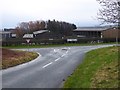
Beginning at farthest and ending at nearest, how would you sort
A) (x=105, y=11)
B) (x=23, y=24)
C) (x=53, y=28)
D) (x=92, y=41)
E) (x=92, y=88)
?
(x=23, y=24)
(x=53, y=28)
(x=92, y=41)
(x=105, y=11)
(x=92, y=88)

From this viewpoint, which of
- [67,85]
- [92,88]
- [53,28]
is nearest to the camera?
[92,88]

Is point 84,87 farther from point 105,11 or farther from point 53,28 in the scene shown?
point 53,28

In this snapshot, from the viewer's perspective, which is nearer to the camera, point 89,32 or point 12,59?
point 12,59

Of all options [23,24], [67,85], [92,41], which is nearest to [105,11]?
[67,85]

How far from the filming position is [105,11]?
1609 cm

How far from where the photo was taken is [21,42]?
74.2m

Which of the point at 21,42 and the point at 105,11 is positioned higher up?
the point at 105,11

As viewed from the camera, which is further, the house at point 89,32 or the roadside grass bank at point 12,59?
the house at point 89,32

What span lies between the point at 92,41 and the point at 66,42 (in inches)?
259

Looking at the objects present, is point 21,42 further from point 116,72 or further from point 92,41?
point 116,72

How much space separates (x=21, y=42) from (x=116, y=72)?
5996 cm

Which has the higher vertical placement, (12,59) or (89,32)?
(12,59)

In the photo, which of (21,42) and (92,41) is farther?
(92,41)

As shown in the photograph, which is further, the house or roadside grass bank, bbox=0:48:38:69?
the house
